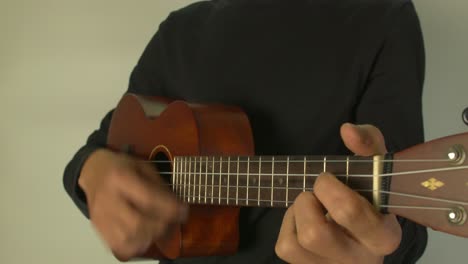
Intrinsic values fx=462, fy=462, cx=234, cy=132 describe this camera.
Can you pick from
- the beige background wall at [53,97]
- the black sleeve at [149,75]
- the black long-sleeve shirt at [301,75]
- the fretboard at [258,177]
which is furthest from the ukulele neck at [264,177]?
the beige background wall at [53,97]

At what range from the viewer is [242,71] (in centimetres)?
90

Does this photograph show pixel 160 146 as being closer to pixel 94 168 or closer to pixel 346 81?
pixel 94 168

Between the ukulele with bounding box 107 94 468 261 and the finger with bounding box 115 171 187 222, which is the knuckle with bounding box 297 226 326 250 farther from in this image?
the finger with bounding box 115 171 187 222

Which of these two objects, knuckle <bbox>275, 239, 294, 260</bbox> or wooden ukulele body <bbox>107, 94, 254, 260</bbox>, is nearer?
knuckle <bbox>275, 239, 294, 260</bbox>

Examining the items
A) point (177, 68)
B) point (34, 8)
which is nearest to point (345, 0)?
point (177, 68)

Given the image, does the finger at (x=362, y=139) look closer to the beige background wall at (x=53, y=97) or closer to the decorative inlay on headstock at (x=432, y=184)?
the decorative inlay on headstock at (x=432, y=184)

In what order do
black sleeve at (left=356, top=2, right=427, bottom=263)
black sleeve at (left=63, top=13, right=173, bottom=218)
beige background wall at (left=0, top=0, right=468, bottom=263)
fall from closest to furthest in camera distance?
black sleeve at (left=356, top=2, right=427, bottom=263) → black sleeve at (left=63, top=13, right=173, bottom=218) → beige background wall at (left=0, top=0, right=468, bottom=263)

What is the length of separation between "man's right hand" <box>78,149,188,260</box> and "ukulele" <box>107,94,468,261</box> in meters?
0.05

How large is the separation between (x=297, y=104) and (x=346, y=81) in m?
0.10

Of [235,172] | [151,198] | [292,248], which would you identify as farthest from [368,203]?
[151,198]

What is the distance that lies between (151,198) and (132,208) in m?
0.04

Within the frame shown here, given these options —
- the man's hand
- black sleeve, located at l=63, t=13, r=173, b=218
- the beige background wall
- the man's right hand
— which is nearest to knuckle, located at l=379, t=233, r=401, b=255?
the man's hand

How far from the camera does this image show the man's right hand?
0.68 meters

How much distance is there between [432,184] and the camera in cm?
43
